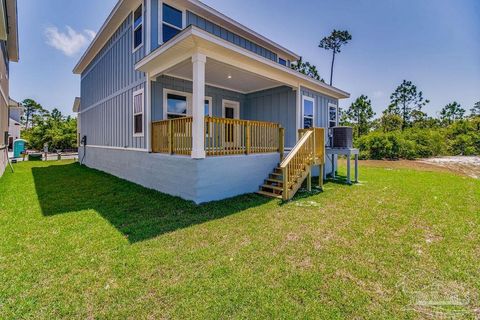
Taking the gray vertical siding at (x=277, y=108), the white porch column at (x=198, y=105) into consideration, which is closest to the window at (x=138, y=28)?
the white porch column at (x=198, y=105)

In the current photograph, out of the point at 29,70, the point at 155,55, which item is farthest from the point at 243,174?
the point at 29,70

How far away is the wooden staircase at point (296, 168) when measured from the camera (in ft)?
20.6

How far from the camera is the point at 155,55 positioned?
627cm

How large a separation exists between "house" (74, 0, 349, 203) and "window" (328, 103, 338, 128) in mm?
48

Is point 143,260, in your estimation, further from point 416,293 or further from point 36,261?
point 416,293

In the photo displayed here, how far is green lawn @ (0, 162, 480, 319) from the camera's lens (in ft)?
7.45

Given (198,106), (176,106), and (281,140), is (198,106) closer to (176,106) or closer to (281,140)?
(176,106)

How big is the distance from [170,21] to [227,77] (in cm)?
249

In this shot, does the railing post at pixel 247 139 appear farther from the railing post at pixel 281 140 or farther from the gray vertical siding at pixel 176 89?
the gray vertical siding at pixel 176 89

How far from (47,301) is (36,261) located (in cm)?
102

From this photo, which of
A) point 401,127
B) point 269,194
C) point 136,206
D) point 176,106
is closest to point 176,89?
point 176,106

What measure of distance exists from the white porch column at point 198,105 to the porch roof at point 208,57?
243mm

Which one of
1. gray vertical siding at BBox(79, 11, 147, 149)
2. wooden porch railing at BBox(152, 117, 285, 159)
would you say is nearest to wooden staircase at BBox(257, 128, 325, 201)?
wooden porch railing at BBox(152, 117, 285, 159)

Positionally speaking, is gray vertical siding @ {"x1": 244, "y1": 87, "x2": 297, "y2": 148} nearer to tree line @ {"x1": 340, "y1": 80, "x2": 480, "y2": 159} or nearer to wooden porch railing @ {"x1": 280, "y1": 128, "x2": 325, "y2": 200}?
wooden porch railing @ {"x1": 280, "y1": 128, "x2": 325, "y2": 200}
